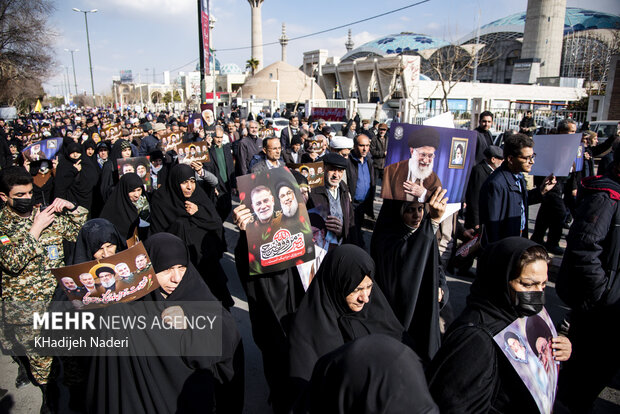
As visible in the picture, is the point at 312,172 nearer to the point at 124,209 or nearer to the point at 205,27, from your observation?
the point at 124,209

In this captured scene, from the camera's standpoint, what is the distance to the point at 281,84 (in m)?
56.6

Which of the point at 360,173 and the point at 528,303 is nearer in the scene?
the point at 528,303

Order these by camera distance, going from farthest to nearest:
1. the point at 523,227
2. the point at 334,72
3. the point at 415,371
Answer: the point at 334,72
the point at 523,227
the point at 415,371

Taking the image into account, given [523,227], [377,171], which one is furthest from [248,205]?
[377,171]

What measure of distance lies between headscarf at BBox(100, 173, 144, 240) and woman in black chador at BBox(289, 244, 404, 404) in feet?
9.81

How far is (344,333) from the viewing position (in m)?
2.11

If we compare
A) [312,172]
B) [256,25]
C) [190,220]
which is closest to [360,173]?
[312,172]

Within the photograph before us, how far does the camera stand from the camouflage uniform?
286 centimetres

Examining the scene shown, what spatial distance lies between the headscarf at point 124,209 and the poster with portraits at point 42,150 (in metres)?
2.49

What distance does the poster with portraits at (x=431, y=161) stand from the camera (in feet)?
8.87

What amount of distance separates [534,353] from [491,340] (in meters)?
0.33

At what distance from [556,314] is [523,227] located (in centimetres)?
133

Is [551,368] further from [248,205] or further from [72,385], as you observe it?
[72,385]

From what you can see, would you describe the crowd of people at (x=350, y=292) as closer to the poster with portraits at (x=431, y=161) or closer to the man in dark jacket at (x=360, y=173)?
the poster with portraits at (x=431, y=161)
